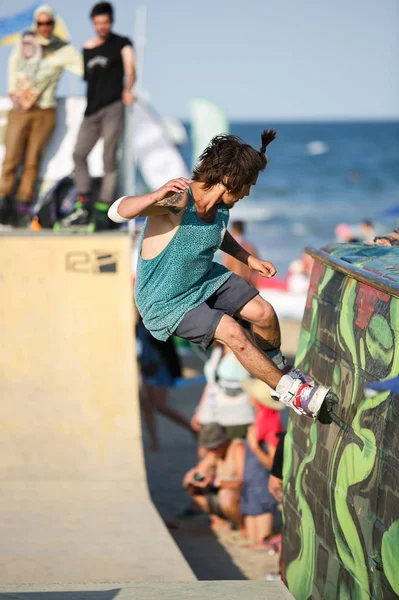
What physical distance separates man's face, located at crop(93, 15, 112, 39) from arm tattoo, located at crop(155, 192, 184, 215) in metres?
5.67

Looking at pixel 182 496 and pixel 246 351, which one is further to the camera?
pixel 182 496

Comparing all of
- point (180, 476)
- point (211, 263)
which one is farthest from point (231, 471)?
point (211, 263)

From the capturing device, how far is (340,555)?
4074 millimetres

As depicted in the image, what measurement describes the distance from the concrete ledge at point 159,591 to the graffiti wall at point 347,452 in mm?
237

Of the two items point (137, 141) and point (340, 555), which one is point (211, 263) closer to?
point (340, 555)

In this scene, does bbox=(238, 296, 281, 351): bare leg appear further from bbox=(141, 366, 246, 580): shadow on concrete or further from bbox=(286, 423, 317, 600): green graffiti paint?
bbox=(141, 366, 246, 580): shadow on concrete

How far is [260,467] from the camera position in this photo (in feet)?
24.3

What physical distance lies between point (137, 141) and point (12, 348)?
9834mm

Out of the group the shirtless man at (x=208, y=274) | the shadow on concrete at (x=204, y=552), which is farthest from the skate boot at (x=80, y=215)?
the shirtless man at (x=208, y=274)

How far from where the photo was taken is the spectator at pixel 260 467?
24.2ft

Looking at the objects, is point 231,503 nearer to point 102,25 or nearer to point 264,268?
point 264,268

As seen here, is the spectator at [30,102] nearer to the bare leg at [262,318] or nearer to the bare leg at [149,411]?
the bare leg at [149,411]

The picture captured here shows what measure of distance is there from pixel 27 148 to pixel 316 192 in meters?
52.9

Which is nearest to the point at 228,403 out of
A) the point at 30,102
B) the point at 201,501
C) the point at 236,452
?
the point at 236,452
